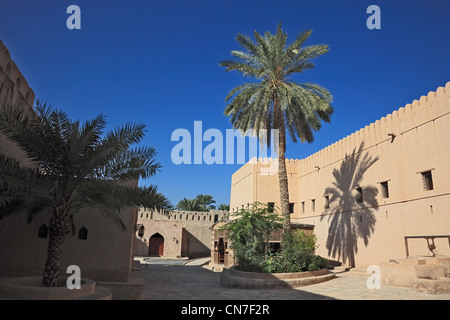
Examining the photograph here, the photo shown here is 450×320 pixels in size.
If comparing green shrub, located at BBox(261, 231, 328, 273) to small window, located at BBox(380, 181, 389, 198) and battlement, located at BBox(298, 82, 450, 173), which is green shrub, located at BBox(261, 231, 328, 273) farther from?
battlement, located at BBox(298, 82, 450, 173)

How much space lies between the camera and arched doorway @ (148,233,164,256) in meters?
30.1

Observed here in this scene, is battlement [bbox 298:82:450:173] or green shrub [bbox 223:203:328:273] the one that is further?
battlement [bbox 298:82:450:173]

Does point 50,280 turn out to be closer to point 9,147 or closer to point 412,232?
point 9,147

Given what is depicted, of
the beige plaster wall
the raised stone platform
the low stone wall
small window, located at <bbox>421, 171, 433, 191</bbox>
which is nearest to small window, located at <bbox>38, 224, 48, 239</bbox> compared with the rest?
the low stone wall

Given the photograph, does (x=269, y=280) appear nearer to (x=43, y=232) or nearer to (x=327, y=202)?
(x=43, y=232)

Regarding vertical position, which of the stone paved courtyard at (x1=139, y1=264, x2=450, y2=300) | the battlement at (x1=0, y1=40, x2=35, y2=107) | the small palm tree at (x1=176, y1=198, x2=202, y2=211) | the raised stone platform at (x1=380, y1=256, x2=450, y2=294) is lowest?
the stone paved courtyard at (x1=139, y1=264, x2=450, y2=300)

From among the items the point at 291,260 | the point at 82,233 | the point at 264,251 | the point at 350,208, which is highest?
the point at 350,208

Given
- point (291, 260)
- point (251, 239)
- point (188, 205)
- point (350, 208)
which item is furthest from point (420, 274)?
point (188, 205)

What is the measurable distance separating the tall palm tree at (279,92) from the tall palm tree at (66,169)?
8.59 m

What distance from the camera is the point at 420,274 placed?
10453 mm

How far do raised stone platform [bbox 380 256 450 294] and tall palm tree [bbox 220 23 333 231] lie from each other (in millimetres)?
4781

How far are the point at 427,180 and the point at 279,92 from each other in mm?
7926

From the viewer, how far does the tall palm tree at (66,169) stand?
24.4 ft

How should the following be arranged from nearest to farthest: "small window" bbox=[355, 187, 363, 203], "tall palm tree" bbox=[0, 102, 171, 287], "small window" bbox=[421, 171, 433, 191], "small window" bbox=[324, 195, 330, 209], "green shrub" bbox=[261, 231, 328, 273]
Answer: "tall palm tree" bbox=[0, 102, 171, 287]
"green shrub" bbox=[261, 231, 328, 273]
"small window" bbox=[421, 171, 433, 191]
"small window" bbox=[355, 187, 363, 203]
"small window" bbox=[324, 195, 330, 209]
